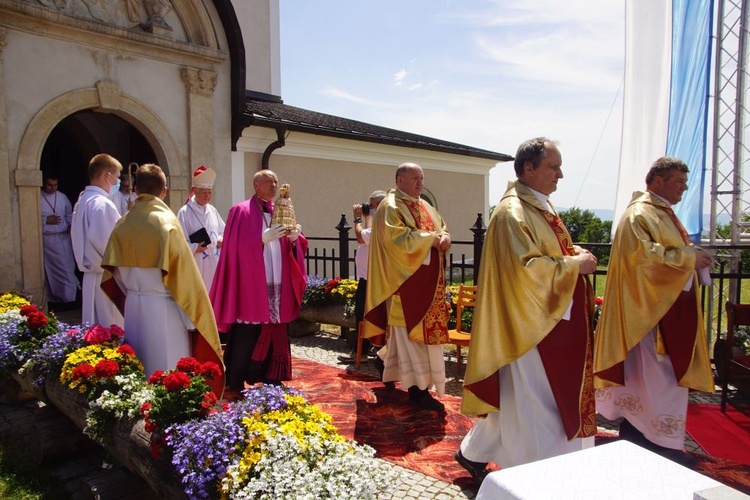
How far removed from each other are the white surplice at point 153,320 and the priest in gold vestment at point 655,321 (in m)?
3.06

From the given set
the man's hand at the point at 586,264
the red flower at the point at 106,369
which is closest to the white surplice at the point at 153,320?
the red flower at the point at 106,369

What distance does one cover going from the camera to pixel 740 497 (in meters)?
1.13

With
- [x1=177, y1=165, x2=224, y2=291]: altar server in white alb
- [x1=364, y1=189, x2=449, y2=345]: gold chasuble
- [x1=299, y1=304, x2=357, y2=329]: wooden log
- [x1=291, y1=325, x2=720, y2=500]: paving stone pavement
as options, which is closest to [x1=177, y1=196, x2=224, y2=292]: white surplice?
[x1=177, y1=165, x2=224, y2=291]: altar server in white alb

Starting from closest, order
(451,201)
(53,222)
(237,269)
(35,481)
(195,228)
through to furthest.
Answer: (35,481)
(237,269)
(195,228)
(53,222)
(451,201)

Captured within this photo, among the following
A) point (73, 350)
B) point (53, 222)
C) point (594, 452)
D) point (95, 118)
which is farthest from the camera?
point (95, 118)

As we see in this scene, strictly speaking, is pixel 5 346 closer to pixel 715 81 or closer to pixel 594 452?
pixel 594 452

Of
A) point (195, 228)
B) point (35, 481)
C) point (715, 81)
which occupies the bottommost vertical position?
point (35, 481)

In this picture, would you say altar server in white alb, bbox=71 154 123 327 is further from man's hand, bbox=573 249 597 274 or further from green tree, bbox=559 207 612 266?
green tree, bbox=559 207 612 266

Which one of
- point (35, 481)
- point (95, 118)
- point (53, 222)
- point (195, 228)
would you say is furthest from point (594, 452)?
point (95, 118)

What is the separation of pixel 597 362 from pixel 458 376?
234 centimetres

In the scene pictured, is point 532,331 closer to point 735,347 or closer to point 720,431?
point 720,431

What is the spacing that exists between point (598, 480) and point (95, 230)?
4919 mm

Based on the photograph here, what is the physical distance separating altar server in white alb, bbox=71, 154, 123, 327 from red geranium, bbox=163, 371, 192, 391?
258 centimetres

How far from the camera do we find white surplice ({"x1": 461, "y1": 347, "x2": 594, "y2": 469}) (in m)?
3.06
